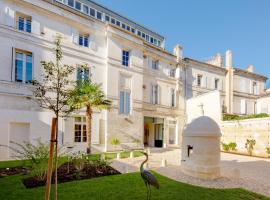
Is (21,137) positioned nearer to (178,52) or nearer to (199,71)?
(178,52)

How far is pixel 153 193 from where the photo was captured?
284 inches

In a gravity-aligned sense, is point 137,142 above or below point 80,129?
below

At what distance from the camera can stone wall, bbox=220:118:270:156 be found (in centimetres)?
1836

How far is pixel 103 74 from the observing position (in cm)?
1984

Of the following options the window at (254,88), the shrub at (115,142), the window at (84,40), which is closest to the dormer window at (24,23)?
the window at (84,40)

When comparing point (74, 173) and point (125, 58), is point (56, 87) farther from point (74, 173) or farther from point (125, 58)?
point (125, 58)

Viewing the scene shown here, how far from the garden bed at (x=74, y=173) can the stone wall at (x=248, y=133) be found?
14.8 m

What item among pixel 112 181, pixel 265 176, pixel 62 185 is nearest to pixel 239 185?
pixel 265 176

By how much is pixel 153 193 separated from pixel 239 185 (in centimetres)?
403

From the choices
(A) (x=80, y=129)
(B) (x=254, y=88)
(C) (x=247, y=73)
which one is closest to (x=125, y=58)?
(A) (x=80, y=129)

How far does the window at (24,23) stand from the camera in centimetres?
1537

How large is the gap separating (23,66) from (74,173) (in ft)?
32.9

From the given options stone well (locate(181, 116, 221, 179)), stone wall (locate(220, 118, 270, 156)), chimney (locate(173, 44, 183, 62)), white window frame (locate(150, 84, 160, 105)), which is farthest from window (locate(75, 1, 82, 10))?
stone wall (locate(220, 118, 270, 156))

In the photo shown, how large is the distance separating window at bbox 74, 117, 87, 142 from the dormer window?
7.98 m
